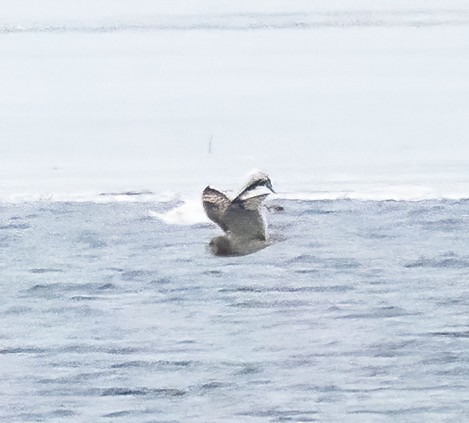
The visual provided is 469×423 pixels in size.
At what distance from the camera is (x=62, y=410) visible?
2227mm

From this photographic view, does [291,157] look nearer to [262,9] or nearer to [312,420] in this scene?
[262,9]

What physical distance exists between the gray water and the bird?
1.0 inches

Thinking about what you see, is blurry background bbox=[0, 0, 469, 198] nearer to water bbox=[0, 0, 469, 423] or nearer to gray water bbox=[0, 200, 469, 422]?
water bbox=[0, 0, 469, 423]

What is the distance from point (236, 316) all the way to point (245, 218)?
232 millimetres

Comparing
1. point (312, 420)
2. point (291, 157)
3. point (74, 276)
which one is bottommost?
point (312, 420)

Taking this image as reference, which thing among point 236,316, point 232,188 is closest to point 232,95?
point 232,188

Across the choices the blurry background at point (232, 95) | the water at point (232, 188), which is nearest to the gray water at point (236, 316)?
the water at point (232, 188)

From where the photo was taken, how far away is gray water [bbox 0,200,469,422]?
7.41 feet

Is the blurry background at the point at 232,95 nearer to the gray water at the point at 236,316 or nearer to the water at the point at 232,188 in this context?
the water at the point at 232,188

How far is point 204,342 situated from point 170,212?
1.24 feet

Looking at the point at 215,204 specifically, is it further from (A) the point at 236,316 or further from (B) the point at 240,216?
(A) the point at 236,316

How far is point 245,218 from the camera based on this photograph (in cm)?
262

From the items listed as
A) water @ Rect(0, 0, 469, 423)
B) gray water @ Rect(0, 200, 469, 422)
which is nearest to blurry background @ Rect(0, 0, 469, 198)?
water @ Rect(0, 0, 469, 423)

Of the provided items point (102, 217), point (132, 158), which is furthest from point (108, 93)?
point (102, 217)
